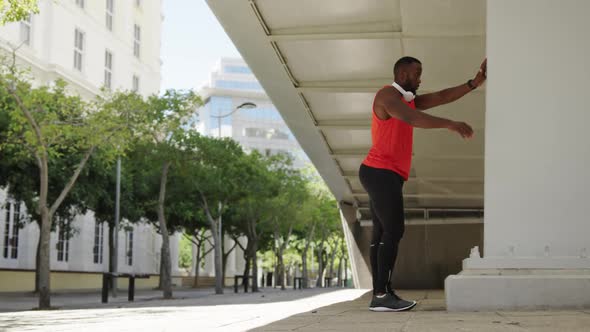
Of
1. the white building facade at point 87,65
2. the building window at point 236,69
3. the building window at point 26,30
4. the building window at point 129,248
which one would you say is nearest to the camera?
the white building facade at point 87,65

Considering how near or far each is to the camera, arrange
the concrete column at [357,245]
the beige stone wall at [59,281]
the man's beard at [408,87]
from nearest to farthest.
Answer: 1. the man's beard at [408,87]
2. the concrete column at [357,245]
3. the beige stone wall at [59,281]

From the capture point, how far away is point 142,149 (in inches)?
1022

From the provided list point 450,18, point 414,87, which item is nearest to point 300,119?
point 450,18

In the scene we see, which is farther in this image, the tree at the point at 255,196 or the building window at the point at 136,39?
the building window at the point at 136,39

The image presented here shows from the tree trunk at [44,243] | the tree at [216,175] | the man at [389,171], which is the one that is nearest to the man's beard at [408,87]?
the man at [389,171]

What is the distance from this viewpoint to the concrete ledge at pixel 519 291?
206 inches

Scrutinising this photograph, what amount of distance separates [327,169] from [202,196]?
12.4 meters

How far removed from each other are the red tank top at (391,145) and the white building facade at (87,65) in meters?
25.6

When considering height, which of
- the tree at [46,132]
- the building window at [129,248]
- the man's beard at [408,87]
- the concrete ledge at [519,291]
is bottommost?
the building window at [129,248]

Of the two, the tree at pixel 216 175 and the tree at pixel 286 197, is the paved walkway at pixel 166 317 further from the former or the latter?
the tree at pixel 286 197

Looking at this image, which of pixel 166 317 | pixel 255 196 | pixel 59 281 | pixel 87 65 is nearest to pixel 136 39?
pixel 87 65

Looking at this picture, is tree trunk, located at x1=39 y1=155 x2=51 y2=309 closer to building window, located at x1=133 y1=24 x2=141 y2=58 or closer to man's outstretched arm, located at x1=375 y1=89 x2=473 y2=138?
man's outstretched arm, located at x1=375 y1=89 x2=473 y2=138

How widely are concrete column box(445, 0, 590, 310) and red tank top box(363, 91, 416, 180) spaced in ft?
2.01

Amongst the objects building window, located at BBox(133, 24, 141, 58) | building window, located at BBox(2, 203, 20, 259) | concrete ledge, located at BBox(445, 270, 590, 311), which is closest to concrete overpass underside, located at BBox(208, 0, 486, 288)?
concrete ledge, located at BBox(445, 270, 590, 311)
